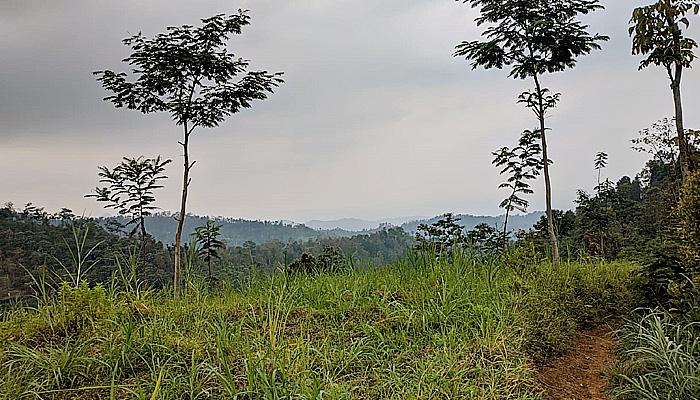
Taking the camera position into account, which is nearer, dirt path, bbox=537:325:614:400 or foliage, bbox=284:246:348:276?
dirt path, bbox=537:325:614:400

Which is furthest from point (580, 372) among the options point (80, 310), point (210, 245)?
point (210, 245)

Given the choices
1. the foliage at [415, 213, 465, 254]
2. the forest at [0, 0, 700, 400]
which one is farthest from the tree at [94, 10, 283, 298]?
the foliage at [415, 213, 465, 254]

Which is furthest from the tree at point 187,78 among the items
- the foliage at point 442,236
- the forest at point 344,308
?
the foliage at point 442,236

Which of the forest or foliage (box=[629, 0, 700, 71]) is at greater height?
foliage (box=[629, 0, 700, 71])

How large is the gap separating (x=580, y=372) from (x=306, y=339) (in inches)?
83.1

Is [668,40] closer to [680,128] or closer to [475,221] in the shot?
[680,128]

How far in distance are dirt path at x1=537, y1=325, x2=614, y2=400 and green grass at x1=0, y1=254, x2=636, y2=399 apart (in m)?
0.13

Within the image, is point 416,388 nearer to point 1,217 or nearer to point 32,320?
point 32,320

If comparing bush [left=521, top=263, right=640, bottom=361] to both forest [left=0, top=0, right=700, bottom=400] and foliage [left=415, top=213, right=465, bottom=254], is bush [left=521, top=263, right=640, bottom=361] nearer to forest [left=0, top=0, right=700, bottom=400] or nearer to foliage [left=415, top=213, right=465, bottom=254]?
forest [left=0, top=0, right=700, bottom=400]

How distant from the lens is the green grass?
7.76ft

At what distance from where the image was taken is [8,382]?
86.4 inches

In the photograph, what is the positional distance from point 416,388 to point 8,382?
2032 mm

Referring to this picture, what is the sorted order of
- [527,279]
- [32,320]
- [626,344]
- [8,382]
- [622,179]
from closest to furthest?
1. [8,382]
2. [32,320]
3. [626,344]
4. [527,279]
5. [622,179]

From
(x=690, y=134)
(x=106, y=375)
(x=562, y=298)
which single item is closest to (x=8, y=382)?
(x=106, y=375)
